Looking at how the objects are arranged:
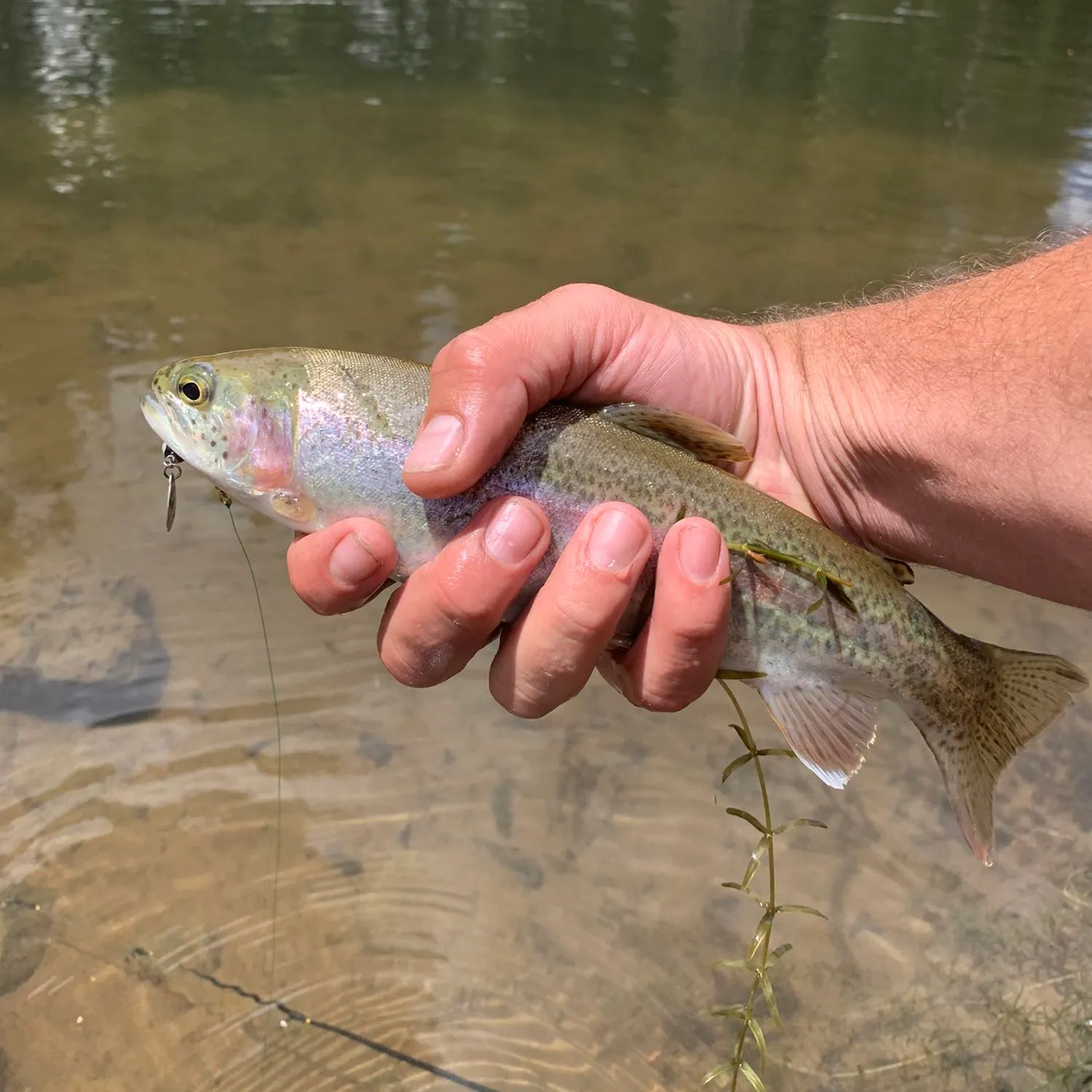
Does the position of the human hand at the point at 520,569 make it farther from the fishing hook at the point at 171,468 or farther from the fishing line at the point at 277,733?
the fishing line at the point at 277,733

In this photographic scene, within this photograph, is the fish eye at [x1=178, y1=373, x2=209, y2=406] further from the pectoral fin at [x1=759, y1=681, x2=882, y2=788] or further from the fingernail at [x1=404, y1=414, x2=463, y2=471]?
the pectoral fin at [x1=759, y1=681, x2=882, y2=788]

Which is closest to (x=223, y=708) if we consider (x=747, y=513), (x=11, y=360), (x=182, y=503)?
(x=182, y=503)

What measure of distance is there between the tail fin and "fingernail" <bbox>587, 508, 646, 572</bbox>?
1.20 meters

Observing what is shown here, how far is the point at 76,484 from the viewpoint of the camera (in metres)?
7.49

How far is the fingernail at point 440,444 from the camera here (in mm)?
2846

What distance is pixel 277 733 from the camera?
219 inches

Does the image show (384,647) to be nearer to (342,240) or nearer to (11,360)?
(11,360)

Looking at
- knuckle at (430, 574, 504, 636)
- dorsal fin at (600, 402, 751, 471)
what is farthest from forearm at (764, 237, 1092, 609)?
knuckle at (430, 574, 504, 636)

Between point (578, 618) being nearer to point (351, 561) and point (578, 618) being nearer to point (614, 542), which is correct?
point (614, 542)

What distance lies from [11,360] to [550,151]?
9.19 metres

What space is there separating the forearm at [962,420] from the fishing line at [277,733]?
233 centimetres

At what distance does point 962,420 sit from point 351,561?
208 cm

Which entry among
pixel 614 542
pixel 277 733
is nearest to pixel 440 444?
pixel 614 542

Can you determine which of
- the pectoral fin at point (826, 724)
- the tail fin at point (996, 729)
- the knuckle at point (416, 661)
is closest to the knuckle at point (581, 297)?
the knuckle at point (416, 661)
